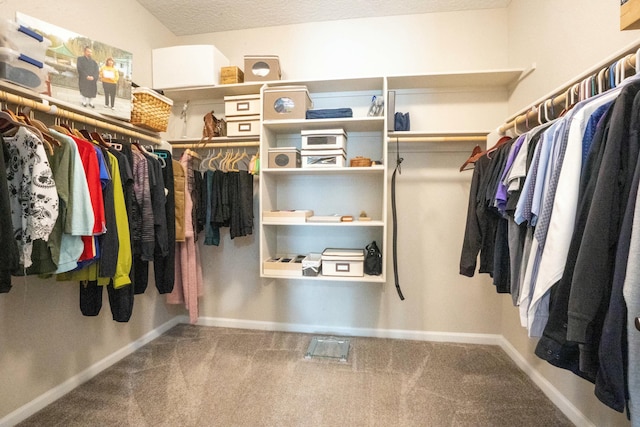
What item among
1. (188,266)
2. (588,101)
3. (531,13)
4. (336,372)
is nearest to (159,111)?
(188,266)

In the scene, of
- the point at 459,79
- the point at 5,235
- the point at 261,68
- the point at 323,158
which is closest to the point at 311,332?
the point at 323,158

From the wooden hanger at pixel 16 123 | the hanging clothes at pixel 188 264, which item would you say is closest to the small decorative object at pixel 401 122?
the hanging clothes at pixel 188 264

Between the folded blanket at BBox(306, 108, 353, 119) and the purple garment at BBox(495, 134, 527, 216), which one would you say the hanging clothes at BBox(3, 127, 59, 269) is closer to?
the folded blanket at BBox(306, 108, 353, 119)

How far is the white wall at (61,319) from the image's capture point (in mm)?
1453

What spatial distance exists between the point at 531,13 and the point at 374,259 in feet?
6.25

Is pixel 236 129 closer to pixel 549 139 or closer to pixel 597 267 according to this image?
pixel 549 139

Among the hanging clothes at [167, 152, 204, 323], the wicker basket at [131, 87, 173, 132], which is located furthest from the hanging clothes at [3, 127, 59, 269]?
the hanging clothes at [167, 152, 204, 323]

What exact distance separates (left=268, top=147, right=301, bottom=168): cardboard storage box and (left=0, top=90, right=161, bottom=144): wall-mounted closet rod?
854mm

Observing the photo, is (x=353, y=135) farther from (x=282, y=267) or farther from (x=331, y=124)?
(x=282, y=267)

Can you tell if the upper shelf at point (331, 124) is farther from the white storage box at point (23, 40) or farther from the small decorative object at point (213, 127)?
the white storage box at point (23, 40)

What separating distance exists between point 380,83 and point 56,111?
1952mm

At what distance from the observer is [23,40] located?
4.19 ft

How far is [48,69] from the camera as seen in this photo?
55.3 inches

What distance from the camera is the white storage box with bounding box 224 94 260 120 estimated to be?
2.16 m
